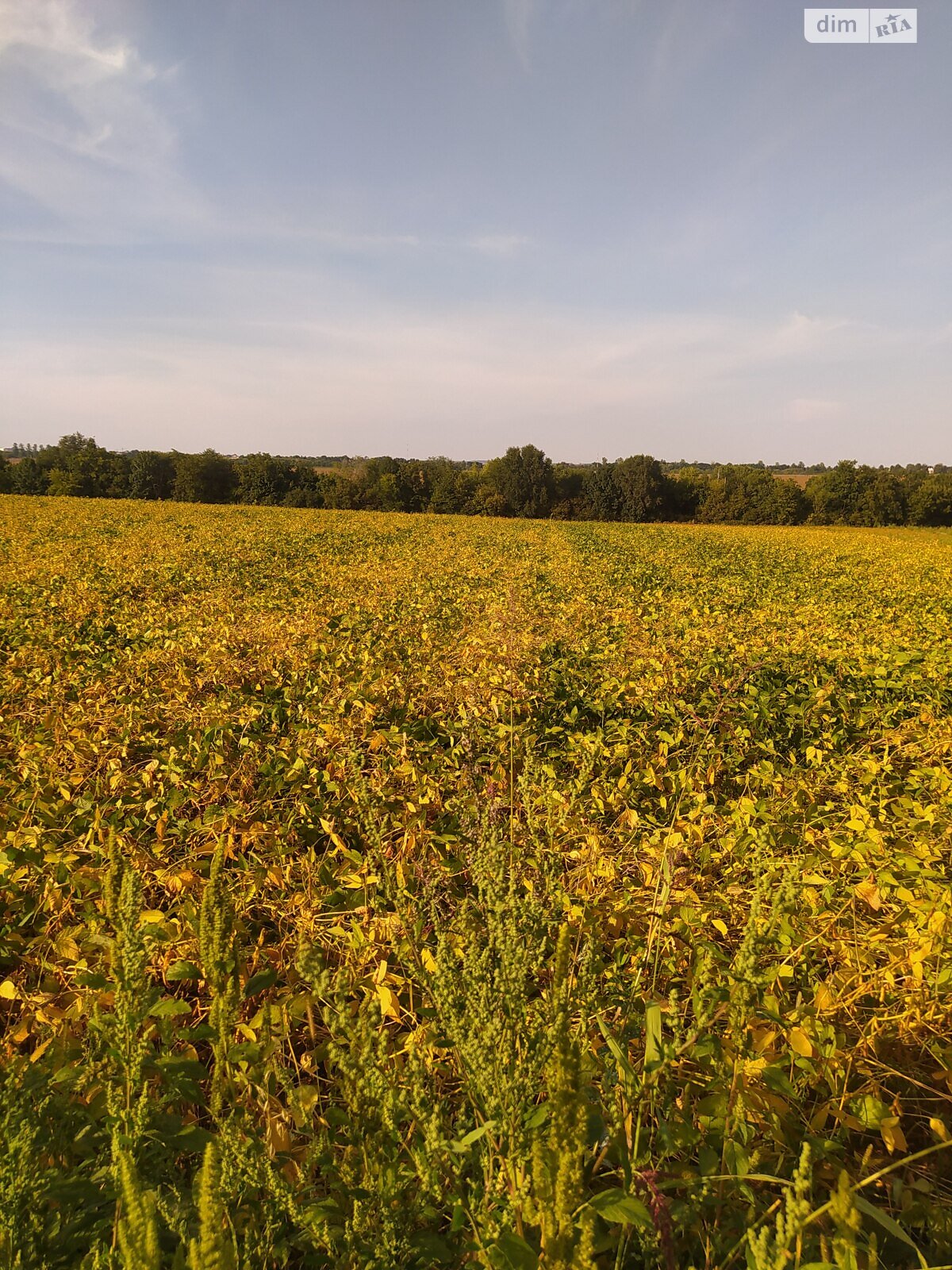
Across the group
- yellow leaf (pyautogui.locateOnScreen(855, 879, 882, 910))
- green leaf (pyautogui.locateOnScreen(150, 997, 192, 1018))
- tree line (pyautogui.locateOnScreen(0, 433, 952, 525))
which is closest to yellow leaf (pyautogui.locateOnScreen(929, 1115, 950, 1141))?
yellow leaf (pyautogui.locateOnScreen(855, 879, 882, 910))

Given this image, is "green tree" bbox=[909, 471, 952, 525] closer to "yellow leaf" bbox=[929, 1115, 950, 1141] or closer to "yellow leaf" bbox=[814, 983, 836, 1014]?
"yellow leaf" bbox=[814, 983, 836, 1014]

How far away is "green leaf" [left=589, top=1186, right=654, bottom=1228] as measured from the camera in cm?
118

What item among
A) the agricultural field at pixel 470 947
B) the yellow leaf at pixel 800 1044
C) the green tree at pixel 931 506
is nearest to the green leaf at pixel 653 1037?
the agricultural field at pixel 470 947

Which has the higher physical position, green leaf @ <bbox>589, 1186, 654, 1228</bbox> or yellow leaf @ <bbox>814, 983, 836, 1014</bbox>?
green leaf @ <bbox>589, 1186, 654, 1228</bbox>

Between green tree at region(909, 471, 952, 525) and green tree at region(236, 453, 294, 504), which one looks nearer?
green tree at region(236, 453, 294, 504)

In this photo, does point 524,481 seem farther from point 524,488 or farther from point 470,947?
point 470,947

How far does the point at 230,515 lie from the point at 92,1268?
32.1 m

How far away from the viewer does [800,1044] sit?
76.2 inches

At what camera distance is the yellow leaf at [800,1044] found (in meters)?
1.93

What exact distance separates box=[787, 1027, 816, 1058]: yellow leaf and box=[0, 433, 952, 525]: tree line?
52.7m

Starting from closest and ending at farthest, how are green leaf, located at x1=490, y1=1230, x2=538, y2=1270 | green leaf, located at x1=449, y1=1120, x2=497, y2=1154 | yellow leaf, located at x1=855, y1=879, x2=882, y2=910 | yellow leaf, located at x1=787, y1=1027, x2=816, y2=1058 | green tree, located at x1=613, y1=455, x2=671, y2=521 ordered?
green leaf, located at x1=490, y1=1230, x2=538, y2=1270, green leaf, located at x1=449, y1=1120, x2=497, y2=1154, yellow leaf, located at x1=787, y1=1027, x2=816, y2=1058, yellow leaf, located at x1=855, y1=879, x2=882, y2=910, green tree, located at x1=613, y1=455, x2=671, y2=521

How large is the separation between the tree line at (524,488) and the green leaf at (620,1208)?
175 feet

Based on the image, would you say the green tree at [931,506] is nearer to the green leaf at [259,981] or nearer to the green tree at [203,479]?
the green tree at [203,479]

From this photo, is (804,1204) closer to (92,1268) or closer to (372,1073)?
(372,1073)
